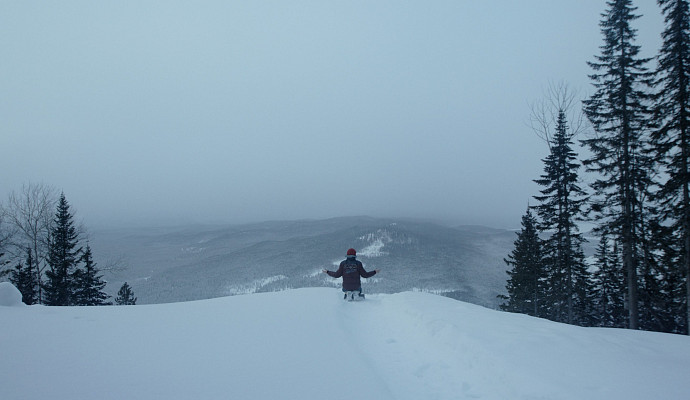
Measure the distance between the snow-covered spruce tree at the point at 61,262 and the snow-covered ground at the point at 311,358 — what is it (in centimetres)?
2652

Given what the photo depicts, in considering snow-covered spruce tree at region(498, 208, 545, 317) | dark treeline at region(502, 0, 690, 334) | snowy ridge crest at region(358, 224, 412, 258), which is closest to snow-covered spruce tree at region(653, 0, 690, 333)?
dark treeline at region(502, 0, 690, 334)

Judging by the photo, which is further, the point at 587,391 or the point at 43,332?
the point at 43,332

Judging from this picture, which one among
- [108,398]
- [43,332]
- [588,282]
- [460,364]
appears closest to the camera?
[108,398]

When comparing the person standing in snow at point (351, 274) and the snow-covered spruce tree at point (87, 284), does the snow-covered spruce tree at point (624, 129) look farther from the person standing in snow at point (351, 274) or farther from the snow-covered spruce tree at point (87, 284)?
the snow-covered spruce tree at point (87, 284)

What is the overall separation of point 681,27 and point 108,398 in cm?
2355

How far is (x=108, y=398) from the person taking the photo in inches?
117

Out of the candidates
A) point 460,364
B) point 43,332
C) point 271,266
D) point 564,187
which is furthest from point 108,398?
point 271,266

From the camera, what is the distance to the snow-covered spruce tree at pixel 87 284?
2608cm

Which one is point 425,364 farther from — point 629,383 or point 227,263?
point 227,263

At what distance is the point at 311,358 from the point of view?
461cm

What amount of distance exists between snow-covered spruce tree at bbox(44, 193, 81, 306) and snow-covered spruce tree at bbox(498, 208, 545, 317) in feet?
129

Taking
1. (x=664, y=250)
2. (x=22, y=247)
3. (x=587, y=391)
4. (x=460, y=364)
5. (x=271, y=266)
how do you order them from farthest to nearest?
(x=271, y=266) < (x=22, y=247) < (x=664, y=250) < (x=460, y=364) < (x=587, y=391)

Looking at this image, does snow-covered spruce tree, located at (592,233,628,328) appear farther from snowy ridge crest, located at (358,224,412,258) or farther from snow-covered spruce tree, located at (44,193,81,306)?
snowy ridge crest, located at (358,224,412,258)

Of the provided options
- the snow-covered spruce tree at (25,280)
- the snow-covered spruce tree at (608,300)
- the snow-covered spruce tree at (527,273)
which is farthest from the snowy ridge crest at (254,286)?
the snow-covered spruce tree at (608,300)
